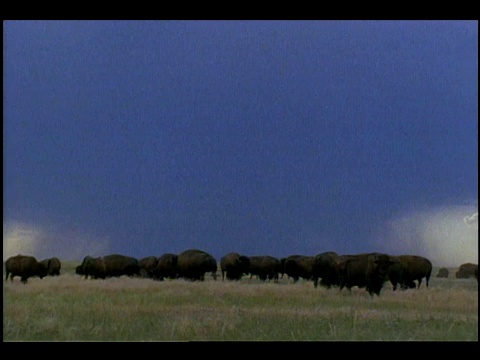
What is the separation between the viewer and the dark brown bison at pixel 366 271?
38.4ft

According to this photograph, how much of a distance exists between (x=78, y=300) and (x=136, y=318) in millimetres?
1148

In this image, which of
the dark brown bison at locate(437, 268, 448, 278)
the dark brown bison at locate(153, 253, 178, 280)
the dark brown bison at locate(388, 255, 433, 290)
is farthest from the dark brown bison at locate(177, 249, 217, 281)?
the dark brown bison at locate(437, 268, 448, 278)

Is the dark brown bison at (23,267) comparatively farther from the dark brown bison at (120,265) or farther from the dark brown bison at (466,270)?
the dark brown bison at (466,270)

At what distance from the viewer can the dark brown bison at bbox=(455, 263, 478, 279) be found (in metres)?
10.7

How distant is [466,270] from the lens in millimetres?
10805

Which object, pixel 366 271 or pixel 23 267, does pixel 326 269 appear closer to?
pixel 366 271

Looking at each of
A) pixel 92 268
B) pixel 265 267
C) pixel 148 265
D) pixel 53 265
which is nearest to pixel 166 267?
pixel 148 265

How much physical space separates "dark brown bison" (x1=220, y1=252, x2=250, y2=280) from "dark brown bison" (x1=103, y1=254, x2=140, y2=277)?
1.66 metres

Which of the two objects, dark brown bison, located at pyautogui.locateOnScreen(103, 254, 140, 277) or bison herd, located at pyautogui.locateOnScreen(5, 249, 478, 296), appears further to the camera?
dark brown bison, located at pyautogui.locateOnScreen(103, 254, 140, 277)

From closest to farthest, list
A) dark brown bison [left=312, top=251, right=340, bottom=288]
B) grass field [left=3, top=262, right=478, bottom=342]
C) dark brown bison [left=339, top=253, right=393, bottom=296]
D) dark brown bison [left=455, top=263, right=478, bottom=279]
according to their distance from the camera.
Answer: grass field [left=3, top=262, right=478, bottom=342] → dark brown bison [left=455, top=263, right=478, bottom=279] → dark brown bison [left=312, top=251, right=340, bottom=288] → dark brown bison [left=339, top=253, right=393, bottom=296]

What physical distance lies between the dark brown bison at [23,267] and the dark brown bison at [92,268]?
2.32 feet

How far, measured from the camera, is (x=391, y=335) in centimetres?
1043

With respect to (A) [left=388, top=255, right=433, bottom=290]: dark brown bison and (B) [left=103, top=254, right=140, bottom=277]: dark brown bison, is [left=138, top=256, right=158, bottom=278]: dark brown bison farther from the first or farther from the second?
(A) [left=388, top=255, right=433, bottom=290]: dark brown bison
